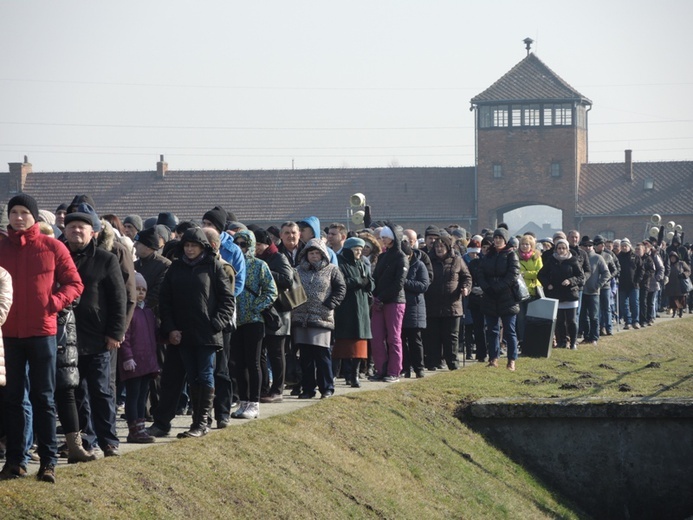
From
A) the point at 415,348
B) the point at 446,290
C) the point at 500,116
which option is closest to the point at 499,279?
the point at 446,290

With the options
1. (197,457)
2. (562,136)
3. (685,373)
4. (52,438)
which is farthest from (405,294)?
(562,136)

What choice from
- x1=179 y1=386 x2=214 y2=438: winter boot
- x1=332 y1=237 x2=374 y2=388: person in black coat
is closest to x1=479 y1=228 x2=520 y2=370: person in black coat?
x1=332 y1=237 x2=374 y2=388: person in black coat

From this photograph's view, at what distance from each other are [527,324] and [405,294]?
3.95 metres

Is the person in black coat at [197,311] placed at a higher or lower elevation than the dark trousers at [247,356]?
higher

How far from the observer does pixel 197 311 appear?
1105 cm

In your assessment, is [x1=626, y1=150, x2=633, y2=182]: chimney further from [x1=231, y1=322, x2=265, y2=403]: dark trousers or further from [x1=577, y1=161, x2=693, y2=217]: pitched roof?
[x1=231, y1=322, x2=265, y2=403]: dark trousers

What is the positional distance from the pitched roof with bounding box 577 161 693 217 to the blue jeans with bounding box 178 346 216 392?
59.6 m

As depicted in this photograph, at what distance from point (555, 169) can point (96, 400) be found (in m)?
60.3

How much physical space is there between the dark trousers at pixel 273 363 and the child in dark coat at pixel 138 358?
7.87 feet

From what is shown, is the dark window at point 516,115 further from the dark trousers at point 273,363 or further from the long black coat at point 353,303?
the dark trousers at point 273,363

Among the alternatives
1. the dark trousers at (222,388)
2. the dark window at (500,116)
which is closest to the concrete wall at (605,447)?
the dark trousers at (222,388)

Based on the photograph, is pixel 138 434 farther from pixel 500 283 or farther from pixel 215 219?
pixel 500 283

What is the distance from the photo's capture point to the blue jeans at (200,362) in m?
11.2

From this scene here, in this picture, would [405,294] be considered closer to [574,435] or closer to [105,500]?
[574,435]
